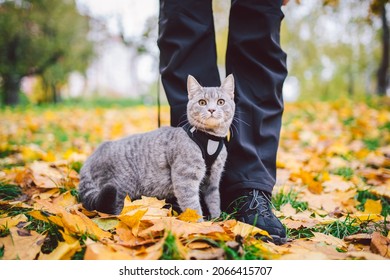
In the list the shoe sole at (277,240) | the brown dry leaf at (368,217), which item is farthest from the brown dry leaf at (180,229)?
the brown dry leaf at (368,217)

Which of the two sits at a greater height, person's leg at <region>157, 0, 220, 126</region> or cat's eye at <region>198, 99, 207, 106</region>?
person's leg at <region>157, 0, 220, 126</region>

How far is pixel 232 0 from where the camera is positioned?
1.62m

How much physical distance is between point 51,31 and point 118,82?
14.4 m

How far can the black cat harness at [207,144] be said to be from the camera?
1.58 m

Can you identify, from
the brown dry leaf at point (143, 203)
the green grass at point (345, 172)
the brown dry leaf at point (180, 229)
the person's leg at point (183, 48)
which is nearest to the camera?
the brown dry leaf at point (180, 229)

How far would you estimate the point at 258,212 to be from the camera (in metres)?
1.43

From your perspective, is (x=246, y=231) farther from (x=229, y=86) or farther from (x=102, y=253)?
(x=229, y=86)

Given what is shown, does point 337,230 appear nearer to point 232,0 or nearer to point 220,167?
point 220,167

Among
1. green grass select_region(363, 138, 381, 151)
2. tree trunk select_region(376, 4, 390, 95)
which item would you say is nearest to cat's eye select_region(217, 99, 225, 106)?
green grass select_region(363, 138, 381, 151)

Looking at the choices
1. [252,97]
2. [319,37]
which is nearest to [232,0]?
[252,97]

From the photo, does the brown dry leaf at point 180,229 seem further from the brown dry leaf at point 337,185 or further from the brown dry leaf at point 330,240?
the brown dry leaf at point 337,185

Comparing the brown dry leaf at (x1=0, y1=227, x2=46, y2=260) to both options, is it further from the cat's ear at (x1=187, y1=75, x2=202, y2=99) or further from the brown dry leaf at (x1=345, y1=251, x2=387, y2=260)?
the brown dry leaf at (x1=345, y1=251, x2=387, y2=260)

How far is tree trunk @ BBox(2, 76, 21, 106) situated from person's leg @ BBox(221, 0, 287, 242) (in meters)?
10.2

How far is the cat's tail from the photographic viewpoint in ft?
4.51
